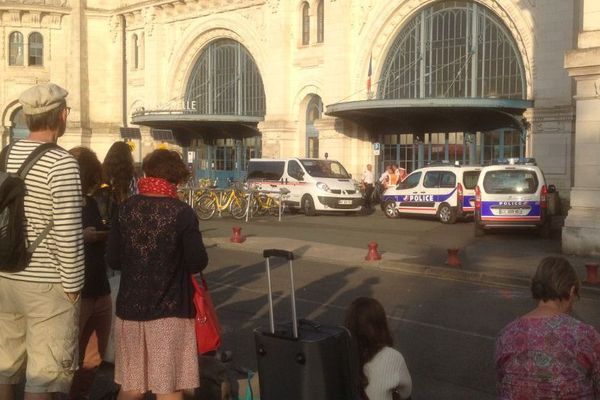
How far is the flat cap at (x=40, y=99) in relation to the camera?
4.87 meters

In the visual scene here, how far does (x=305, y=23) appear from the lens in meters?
36.6

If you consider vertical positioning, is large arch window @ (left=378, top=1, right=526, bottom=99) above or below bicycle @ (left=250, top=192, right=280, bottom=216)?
above

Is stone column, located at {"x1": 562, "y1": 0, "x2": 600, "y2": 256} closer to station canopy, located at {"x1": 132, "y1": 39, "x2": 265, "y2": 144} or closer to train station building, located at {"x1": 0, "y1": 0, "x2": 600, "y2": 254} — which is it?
train station building, located at {"x1": 0, "y1": 0, "x2": 600, "y2": 254}

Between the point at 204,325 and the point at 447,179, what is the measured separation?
65.8 feet

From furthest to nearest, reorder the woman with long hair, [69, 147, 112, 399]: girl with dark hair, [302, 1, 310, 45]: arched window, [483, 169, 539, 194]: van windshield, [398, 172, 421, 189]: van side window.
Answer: [302, 1, 310, 45]: arched window
[398, 172, 421, 189]: van side window
[483, 169, 539, 194]: van windshield
the woman with long hair
[69, 147, 112, 399]: girl with dark hair

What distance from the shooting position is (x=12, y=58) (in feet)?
159

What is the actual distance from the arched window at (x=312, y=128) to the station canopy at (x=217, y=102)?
2.29m

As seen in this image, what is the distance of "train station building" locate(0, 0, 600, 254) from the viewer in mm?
26828

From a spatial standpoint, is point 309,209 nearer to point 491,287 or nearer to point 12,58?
point 491,287

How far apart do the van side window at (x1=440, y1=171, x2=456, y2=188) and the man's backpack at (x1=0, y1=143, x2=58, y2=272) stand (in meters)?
20.6

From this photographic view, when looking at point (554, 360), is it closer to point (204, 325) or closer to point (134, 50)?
point (204, 325)

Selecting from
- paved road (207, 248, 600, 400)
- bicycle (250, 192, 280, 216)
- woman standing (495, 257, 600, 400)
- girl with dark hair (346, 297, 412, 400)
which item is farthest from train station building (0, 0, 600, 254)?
woman standing (495, 257, 600, 400)

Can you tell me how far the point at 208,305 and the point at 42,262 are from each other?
1.12 m

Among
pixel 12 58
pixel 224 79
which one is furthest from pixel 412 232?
pixel 12 58
